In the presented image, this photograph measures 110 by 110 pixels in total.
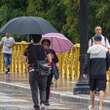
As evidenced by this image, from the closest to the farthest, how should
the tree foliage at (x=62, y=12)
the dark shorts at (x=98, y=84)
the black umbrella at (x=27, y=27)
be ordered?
the dark shorts at (x=98, y=84) < the black umbrella at (x=27, y=27) < the tree foliage at (x=62, y=12)

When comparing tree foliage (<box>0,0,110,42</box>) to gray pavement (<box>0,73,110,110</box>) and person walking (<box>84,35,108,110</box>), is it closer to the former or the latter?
gray pavement (<box>0,73,110,110</box>)

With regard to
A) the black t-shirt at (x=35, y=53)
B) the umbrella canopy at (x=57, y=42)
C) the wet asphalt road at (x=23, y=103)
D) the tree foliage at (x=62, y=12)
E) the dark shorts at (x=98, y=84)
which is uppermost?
the tree foliage at (x=62, y=12)

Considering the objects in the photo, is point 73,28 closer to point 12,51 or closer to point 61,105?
point 12,51

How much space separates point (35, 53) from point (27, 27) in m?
1.14

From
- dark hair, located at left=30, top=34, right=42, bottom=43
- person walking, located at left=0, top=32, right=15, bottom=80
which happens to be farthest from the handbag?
person walking, located at left=0, top=32, right=15, bottom=80

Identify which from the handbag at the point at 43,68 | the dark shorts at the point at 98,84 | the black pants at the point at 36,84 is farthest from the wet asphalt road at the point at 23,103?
the handbag at the point at 43,68

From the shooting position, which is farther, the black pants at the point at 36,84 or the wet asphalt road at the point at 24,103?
the wet asphalt road at the point at 24,103

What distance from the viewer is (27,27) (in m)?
16.1

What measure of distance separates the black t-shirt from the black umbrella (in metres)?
0.58

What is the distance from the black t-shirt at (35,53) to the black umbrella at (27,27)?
0.58 meters

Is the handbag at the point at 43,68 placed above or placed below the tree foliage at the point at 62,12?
below

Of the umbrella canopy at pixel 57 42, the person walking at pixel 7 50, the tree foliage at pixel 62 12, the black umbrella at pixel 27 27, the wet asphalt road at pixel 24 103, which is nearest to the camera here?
the black umbrella at pixel 27 27

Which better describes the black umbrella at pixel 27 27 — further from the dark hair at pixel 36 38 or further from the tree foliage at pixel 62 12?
the tree foliage at pixel 62 12

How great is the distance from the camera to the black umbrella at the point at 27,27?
15.9 metres
